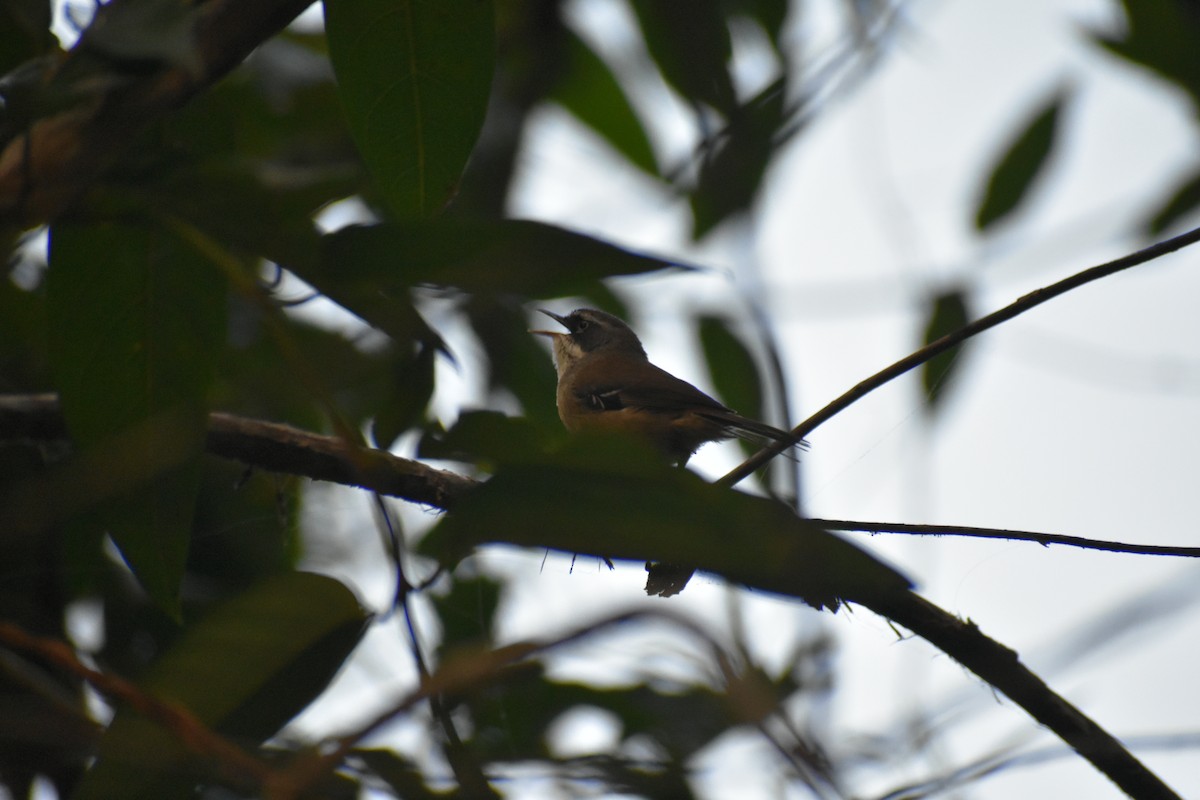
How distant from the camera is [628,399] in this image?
527 centimetres

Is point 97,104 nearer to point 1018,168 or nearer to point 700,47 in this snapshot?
→ point 700,47

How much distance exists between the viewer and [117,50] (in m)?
1.77

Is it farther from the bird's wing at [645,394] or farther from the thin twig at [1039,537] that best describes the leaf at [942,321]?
the thin twig at [1039,537]

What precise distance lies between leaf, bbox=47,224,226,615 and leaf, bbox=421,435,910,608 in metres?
1.06

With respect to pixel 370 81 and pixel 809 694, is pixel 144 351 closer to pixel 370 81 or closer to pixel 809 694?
pixel 370 81

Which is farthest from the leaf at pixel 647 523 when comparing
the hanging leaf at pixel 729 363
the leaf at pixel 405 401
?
the hanging leaf at pixel 729 363

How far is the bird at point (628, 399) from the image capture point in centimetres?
454

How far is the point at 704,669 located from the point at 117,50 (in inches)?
50.6

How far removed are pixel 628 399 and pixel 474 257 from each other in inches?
133

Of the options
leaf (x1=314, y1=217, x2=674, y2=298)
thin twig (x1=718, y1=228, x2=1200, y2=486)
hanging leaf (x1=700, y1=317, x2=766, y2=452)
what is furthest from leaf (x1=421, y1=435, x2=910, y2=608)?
hanging leaf (x1=700, y1=317, x2=766, y2=452)

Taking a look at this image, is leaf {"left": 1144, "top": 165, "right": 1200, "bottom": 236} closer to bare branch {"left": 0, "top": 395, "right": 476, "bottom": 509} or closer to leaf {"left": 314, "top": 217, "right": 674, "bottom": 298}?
bare branch {"left": 0, "top": 395, "right": 476, "bottom": 509}

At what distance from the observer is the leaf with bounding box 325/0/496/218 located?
2.52m

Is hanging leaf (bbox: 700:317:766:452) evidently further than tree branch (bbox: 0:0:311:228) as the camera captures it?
Yes

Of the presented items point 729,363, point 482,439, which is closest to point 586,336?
point 729,363
